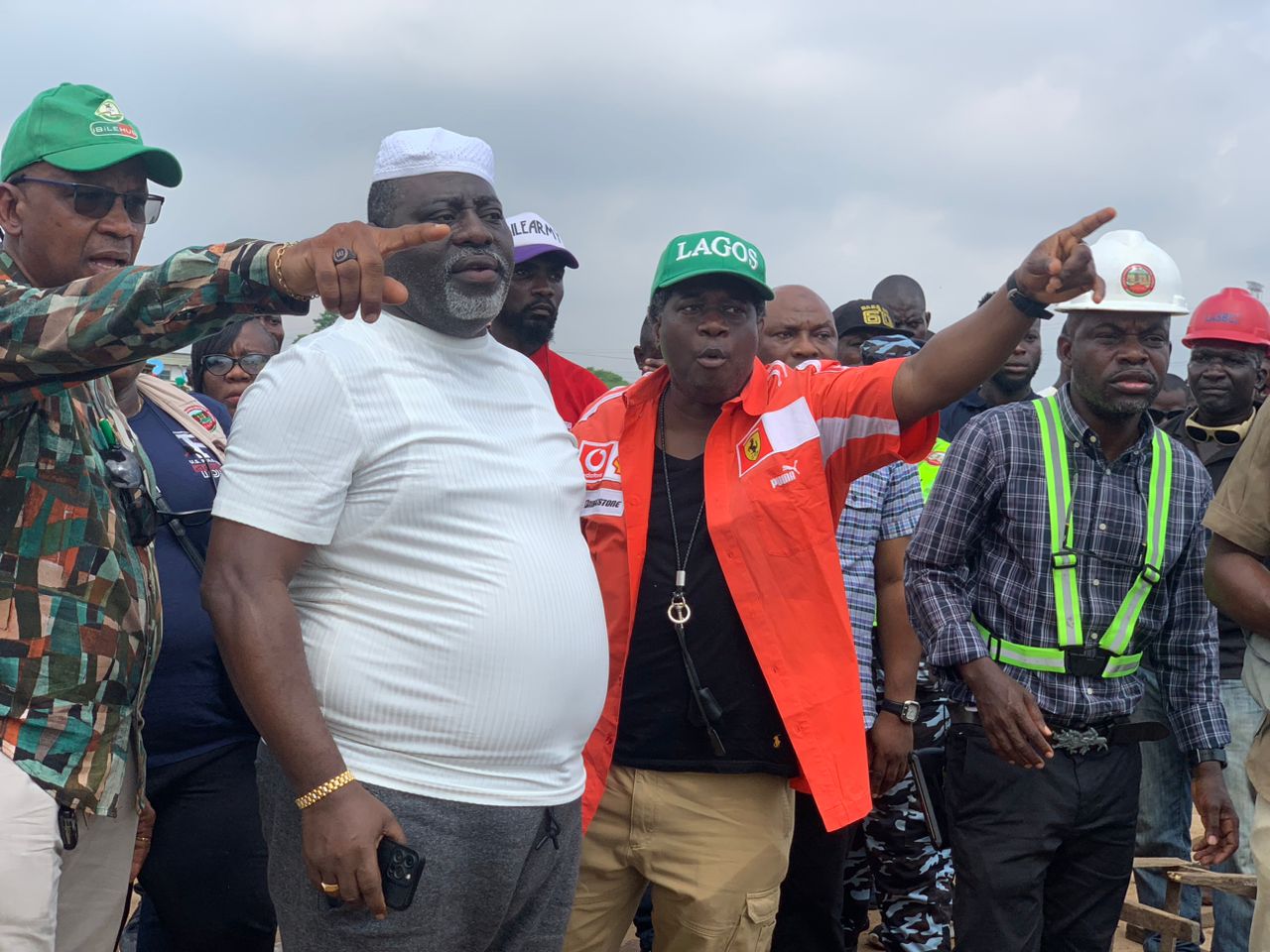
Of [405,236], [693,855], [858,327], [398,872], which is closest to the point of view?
[405,236]

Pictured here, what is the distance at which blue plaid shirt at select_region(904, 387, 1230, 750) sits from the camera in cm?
373

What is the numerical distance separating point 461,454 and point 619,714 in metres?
1.20

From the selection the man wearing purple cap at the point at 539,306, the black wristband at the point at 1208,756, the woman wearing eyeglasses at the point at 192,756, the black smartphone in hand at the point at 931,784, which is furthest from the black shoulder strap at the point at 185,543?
the black wristband at the point at 1208,756

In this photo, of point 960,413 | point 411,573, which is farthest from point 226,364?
point 960,413

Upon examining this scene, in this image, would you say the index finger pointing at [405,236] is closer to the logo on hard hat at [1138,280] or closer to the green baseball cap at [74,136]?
the green baseball cap at [74,136]

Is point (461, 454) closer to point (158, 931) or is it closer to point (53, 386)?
point (53, 386)

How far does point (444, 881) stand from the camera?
2.42m

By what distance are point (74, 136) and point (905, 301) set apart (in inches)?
242

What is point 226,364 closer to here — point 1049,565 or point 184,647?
point 184,647

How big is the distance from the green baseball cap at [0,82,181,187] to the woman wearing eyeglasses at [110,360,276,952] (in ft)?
2.30

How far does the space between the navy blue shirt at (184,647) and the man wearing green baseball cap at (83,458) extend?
450mm

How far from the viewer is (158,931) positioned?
11.5ft

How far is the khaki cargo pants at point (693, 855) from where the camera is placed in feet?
11.0

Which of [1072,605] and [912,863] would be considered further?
[912,863]
